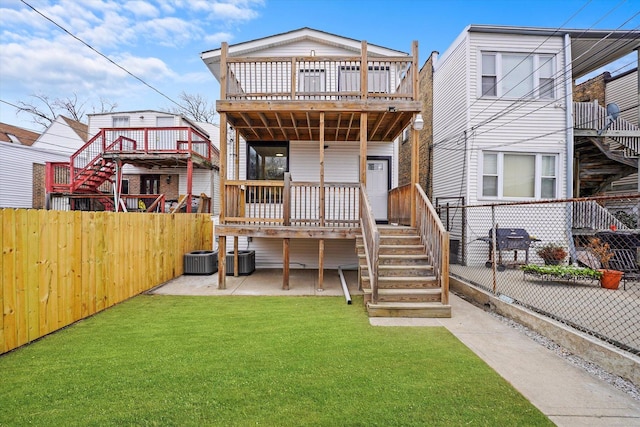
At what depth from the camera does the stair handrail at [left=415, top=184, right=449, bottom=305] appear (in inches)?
192

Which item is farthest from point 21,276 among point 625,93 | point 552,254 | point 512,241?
point 625,93

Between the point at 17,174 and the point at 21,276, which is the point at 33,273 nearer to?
the point at 21,276

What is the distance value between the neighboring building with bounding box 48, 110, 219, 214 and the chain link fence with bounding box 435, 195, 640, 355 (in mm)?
10464

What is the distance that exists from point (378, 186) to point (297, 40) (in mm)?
5274

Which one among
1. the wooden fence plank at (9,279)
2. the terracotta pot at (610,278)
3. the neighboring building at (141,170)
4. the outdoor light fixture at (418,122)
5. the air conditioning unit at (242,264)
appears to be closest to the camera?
the wooden fence plank at (9,279)

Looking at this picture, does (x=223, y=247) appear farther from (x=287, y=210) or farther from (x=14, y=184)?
(x=14, y=184)

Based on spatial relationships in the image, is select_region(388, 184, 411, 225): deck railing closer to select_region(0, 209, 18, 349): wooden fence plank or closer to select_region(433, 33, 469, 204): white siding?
select_region(433, 33, 469, 204): white siding

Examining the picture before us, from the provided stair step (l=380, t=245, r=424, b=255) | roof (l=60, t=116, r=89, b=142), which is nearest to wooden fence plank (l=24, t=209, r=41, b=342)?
stair step (l=380, t=245, r=424, b=255)

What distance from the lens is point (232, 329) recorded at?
4172 millimetres

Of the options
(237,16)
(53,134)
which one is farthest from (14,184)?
(237,16)

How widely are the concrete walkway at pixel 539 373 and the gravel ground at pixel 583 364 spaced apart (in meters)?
0.09

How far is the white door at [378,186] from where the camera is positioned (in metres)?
9.14

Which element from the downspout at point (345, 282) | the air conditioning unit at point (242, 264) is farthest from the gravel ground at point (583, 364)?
the air conditioning unit at point (242, 264)

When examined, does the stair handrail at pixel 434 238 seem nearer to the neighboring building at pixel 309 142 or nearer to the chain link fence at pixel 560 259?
the neighboring building at pixel 309 142
